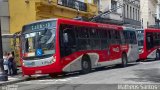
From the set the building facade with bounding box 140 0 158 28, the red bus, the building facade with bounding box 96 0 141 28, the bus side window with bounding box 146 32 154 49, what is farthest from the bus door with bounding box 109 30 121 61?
the building facade with bounding box 140 0 158 28

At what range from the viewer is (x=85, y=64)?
80.0 ft

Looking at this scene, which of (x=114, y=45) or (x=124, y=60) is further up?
(x=114, y=45)

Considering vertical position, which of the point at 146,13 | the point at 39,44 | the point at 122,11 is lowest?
the point at 39,44

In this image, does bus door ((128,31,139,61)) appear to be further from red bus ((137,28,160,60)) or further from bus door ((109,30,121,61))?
red bus ((137,28,160,60))

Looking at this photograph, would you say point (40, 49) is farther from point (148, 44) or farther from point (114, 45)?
point (148, 44)

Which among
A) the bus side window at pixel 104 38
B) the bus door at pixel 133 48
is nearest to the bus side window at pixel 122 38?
the bus door at pixel 133 48

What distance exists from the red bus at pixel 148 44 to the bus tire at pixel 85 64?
14.3 meters

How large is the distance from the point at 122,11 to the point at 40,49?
3459 cm

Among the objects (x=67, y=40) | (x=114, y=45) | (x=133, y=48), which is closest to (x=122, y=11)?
(x=133, y=48)

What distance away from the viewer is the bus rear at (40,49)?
2152 centimetres

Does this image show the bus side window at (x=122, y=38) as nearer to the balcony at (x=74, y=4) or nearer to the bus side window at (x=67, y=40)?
the balcony at (x=74, y=4)

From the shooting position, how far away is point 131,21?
59375 millimetres

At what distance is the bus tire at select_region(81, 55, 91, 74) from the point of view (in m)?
24.1

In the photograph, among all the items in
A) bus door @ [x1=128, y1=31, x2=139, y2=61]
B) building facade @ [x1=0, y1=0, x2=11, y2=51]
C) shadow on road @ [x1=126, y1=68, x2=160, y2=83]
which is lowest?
shadow on road @ [x1=126, y1=68, x2=160, y2=83]
